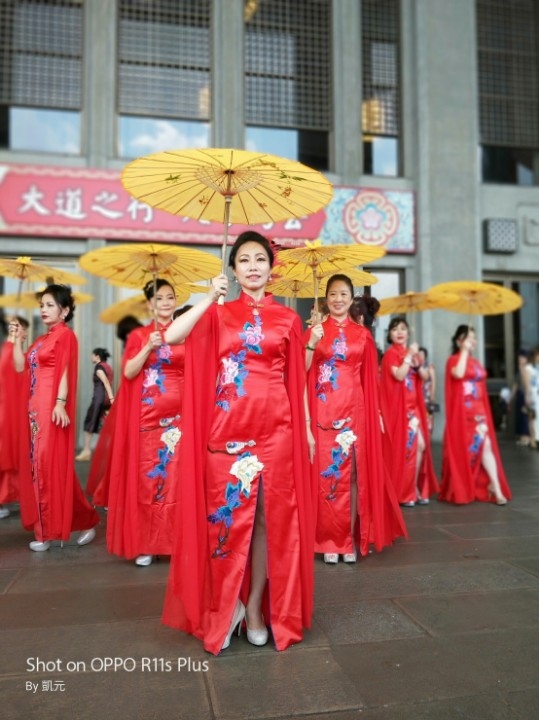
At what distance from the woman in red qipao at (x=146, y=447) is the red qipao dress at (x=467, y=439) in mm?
2867

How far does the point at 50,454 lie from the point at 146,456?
2.12ft

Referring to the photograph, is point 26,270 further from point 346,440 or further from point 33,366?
point 346,440

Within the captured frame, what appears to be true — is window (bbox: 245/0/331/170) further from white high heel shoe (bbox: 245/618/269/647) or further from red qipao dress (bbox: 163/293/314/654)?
white high heel shoe (bbox: 245/618/269/647)

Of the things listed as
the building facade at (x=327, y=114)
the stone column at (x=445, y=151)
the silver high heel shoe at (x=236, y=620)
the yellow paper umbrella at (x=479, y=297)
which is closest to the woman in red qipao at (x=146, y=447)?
the silver high heel shoe at (x=236, y=620)

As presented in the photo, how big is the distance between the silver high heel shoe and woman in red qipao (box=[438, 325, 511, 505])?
336 cm

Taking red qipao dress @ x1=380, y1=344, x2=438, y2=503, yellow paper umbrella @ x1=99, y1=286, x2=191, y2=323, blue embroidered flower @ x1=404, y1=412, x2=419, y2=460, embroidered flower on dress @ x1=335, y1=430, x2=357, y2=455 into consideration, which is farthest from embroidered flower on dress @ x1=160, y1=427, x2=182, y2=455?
yellow paper umbrella @ x1=99, y1=286, x2=191, y2=323

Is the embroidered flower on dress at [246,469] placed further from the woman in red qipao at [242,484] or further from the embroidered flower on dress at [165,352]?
the embroidered flower on dress at [165,352]

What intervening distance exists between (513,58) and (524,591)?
9.77m

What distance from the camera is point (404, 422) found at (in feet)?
17.7

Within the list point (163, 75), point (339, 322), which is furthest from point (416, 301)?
point (163, 75)

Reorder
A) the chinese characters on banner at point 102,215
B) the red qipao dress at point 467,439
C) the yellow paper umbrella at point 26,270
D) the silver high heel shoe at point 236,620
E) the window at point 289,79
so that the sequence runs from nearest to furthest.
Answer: the silver high heel shoe at point 236,620, the yellow paper umbrella at point 26,270, the red qipao dress at point 467,439, the chinese characters on banner at point 102,215, the window at point 289,79

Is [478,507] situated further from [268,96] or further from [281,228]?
[268,96]

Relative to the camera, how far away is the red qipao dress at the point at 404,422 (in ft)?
17.6

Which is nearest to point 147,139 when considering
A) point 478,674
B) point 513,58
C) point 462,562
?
point 513,58
